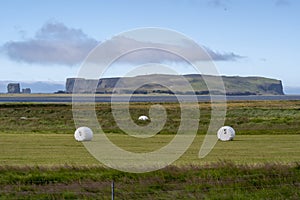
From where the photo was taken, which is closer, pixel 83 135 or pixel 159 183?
pixel 159 183

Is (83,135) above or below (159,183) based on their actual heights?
above

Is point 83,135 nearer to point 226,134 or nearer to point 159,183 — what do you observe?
point 226,134

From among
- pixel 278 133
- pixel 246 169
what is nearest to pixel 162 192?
pixel 246 169

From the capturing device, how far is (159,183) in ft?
52.2

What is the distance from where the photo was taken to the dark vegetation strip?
14144 millimetres

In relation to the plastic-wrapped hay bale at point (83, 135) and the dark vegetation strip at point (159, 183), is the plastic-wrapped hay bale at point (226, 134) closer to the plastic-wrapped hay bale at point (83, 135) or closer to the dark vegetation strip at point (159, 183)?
the plastic-wrapped hay bale at point (83, 135)

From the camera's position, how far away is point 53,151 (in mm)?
31922

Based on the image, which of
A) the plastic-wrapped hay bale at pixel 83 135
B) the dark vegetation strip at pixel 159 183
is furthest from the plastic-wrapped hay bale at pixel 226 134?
the dark vegetation strip at pixel 159 183

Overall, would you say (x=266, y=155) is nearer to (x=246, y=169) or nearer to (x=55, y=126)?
(x=246, y=169)

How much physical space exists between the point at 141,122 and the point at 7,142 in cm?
2440

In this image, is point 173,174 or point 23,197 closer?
point 23,197

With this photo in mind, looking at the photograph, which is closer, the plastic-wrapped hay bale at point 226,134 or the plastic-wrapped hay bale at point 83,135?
the plastic-wrapped hay bale at point 83,135

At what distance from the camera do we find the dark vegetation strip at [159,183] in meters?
14.1

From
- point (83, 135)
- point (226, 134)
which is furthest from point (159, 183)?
point (226, 134)
